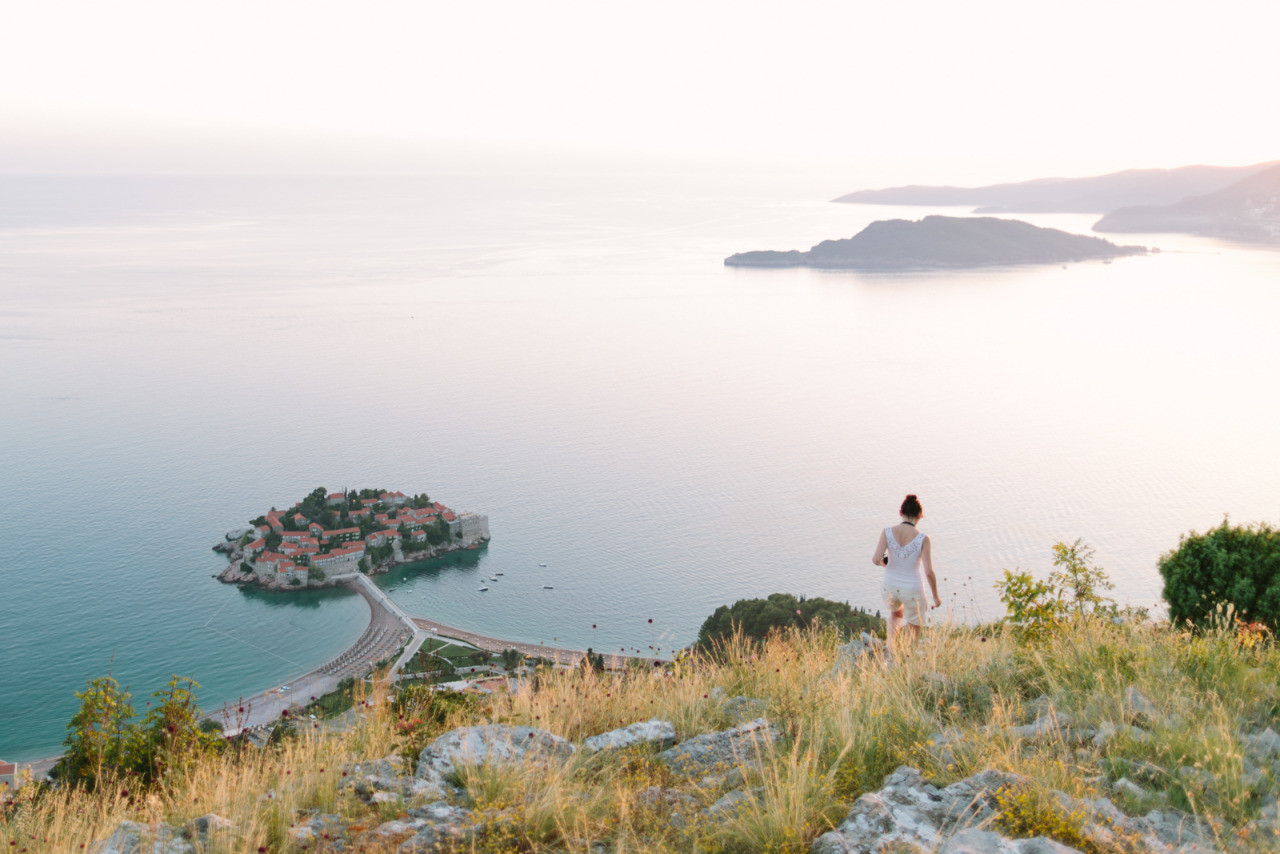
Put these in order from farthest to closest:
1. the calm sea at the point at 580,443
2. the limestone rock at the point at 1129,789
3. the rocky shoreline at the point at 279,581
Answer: the rocky shoreline at the point at 279,581, the calm sea at the point at 580,443, the limestone rock at the point at 1129,789

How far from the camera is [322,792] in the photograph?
4840mm

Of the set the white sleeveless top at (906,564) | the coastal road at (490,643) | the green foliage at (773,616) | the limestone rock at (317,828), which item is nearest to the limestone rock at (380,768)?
the limestone rock at (317,828)

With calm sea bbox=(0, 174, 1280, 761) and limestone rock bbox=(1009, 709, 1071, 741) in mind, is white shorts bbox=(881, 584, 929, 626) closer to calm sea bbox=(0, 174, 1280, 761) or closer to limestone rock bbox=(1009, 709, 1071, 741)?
limestone rock bbox=(1009, 709, 1071, 741)

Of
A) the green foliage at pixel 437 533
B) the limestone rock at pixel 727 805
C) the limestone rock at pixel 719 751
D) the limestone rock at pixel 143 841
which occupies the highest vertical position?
the limestone rock at pixel 727 805

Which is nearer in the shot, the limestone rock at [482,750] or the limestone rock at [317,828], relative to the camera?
the limestone rock at [317,828]

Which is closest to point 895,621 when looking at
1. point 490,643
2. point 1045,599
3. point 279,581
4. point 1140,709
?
point 1045,599

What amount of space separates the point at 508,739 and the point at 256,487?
65.3 meters

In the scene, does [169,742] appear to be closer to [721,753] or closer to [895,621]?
[721,753]

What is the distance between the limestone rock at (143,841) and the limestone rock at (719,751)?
2.53 meters

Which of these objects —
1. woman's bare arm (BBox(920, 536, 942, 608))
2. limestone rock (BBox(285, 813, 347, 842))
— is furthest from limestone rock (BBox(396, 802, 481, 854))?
woman's bare arm (BBox(920, 536, 942, 608))

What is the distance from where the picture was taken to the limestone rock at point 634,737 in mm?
5465

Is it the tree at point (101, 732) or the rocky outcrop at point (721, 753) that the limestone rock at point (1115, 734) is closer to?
the rocky outcrop at point (721, 753)

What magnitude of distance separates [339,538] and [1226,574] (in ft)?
179

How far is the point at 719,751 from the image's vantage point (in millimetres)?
5293
